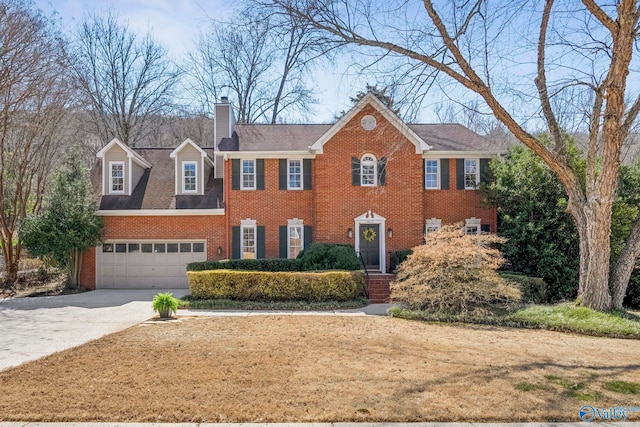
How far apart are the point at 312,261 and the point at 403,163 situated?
5511 millimetres

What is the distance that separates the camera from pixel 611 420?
15.5 ft

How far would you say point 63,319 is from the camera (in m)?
11.4

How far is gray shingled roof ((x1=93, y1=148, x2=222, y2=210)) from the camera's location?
18016 millimetres

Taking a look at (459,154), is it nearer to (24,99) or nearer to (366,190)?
(366,190)

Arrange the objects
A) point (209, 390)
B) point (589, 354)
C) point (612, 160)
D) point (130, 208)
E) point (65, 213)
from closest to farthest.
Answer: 1. point (209, 390)
2. point (589, 354)
3. point (612, 160)
4. point (65, 213)
5. point (130, 208)

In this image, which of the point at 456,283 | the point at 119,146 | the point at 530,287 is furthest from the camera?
the point at 119,146

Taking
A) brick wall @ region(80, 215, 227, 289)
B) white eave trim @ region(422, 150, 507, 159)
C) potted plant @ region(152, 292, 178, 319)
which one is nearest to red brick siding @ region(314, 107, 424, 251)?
white eave trim @ region(422, 150, 507, 159)

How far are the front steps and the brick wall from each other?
634 centimetres

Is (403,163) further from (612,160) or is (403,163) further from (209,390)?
(209,390)

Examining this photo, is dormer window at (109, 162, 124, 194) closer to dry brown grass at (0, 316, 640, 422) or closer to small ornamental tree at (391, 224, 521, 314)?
dry brown grass at (0, 316, 640, 422)

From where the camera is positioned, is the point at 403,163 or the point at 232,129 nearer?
the point at 403,163

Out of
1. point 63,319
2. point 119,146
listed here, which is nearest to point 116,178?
point 119,146

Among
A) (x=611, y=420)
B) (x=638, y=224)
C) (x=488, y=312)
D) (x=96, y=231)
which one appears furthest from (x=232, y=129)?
(x=611, y=420)

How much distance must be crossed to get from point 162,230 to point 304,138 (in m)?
7.24
